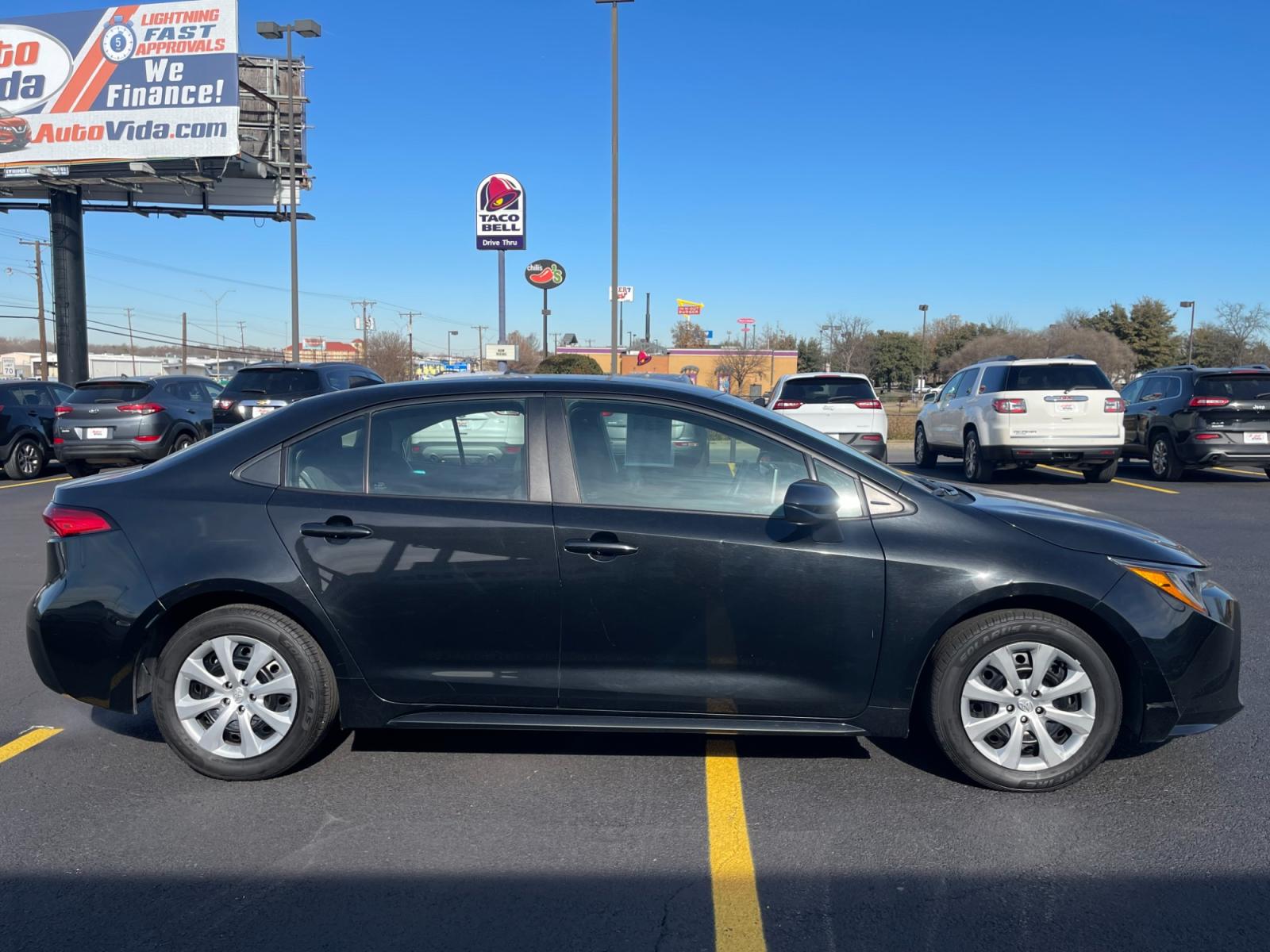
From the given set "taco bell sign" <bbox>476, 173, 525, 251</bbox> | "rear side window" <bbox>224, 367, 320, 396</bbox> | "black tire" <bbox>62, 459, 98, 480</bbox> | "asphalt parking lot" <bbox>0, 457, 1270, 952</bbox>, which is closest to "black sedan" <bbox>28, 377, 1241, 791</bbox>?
"asphalt parking lot" <bbox>0, 457, 1270, 952</bbox>

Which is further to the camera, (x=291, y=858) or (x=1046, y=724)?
(x=1046, y=724)

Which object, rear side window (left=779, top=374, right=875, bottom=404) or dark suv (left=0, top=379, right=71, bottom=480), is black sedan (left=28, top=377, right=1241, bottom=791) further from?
dark suv (left=0, top=379, right=71, bottom=480)

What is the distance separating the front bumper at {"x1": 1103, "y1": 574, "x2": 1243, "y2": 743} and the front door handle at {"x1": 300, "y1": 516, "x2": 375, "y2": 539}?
2945mm

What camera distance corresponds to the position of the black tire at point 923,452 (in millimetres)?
17391

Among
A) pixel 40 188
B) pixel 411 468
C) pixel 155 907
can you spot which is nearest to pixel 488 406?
pixel 411 468

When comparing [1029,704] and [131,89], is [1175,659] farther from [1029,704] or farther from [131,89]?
[131,89]

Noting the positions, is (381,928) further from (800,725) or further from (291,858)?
(800,725)

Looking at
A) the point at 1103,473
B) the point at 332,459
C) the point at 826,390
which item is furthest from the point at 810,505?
the point at 1103,473

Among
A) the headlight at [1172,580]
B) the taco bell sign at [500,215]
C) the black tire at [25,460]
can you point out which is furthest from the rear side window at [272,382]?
the taco bell sign at [500,215]

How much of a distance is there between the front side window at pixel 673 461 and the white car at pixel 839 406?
995 centimetres

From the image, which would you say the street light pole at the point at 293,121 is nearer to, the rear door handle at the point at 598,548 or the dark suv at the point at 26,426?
the dark suv at the point at 26,426

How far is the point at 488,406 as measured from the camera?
4133mm

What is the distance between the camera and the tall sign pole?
2777cm

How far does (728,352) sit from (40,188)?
3380cm
